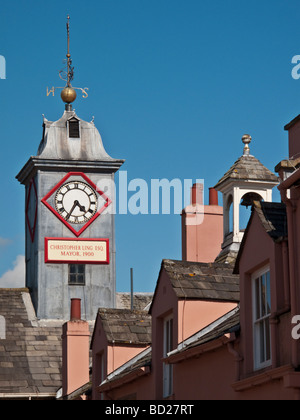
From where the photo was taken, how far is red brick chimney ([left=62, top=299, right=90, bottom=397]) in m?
Answer: 29.5

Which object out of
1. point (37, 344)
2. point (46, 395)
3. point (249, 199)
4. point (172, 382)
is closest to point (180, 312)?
point (172, 382)

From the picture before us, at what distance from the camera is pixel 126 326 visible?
986 inches

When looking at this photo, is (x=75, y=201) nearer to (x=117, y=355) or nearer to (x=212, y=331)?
(x=117, y=355)

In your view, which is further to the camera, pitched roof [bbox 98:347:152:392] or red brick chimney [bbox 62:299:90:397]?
red brick chimney [bbox 62:299:90:397]

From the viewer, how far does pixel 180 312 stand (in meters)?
19.3

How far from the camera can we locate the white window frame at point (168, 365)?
65.9 feet

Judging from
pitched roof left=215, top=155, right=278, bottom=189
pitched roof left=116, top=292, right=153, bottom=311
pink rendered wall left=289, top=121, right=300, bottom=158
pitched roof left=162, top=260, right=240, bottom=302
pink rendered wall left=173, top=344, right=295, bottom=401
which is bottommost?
pink rendered wall left=173, top=344, right=295, bottom=401

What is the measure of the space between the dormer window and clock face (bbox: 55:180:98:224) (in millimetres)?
2281

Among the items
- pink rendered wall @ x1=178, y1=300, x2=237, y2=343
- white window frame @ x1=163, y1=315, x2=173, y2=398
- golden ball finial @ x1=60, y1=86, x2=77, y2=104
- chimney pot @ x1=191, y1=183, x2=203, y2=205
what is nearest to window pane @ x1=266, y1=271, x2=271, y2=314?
pink rendered wall @ x1=178, y1=300, x2=237, y2=343

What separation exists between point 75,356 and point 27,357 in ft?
32.8

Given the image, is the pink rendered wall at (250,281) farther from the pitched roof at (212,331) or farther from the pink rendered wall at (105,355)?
the pink rendered wall at (105,355)

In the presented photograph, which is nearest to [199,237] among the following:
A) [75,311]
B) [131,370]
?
[75,311]

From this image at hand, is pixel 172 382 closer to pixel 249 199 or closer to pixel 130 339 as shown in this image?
pixel 130 339

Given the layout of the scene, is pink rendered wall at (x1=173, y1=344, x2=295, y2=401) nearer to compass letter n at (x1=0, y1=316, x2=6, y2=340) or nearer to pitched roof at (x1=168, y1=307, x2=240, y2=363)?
pitched roof at (x1=168, y1=307, x2=240, y2=363)
